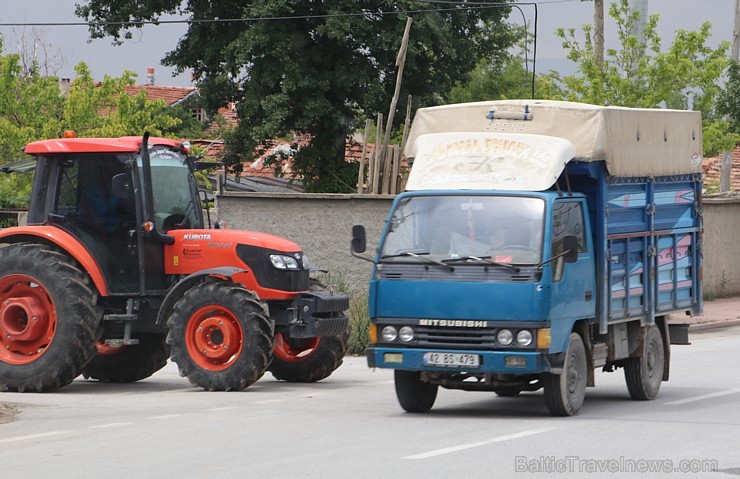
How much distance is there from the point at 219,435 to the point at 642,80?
32.9 metres

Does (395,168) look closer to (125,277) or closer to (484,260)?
(125,277)

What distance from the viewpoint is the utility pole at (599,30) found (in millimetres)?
38812

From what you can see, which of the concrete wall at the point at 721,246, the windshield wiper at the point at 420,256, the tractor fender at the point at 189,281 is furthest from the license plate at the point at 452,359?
the concrete wall at the point at 721,246

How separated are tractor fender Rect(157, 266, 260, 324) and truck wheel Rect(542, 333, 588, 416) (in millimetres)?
4205

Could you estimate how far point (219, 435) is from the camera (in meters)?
11.6

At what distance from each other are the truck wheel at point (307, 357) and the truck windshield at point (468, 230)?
3627 mm

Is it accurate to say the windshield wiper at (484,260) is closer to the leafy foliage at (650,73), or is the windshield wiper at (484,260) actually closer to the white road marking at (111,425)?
the white road marking at (111,425)

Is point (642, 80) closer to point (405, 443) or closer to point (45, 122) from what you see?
point (45, 122)

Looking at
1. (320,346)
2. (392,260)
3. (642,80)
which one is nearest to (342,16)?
(642,80)

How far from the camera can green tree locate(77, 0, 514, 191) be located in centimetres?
3875

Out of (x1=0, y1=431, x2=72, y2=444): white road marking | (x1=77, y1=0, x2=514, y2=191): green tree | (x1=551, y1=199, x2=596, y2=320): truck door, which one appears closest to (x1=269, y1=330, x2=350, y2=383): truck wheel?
(x1=551, y1=199, x2=596, y2=320): truck door

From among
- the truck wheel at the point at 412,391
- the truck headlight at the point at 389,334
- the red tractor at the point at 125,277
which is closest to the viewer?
the truck headlight at the point at 389,334

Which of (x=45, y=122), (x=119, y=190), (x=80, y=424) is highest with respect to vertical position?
(x=45, y=122)

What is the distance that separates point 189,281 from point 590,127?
488 cm
